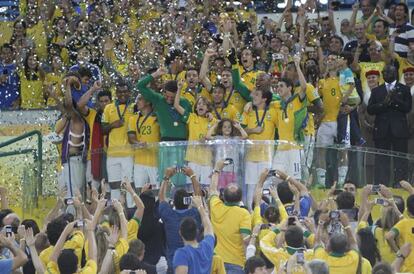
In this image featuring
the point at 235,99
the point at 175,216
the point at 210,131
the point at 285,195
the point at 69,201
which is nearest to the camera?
the point at 175,216

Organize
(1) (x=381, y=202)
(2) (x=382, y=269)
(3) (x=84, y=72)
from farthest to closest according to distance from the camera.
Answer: (3) (x=84, y=72), (1) (x=381, y=202), (2) (x=382, y=269)

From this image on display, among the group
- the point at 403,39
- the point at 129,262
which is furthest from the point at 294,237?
the point at 403,39

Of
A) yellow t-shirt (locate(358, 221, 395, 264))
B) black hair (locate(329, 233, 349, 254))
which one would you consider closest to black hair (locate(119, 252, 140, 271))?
black hair (locate(329, 233, 349, 254))

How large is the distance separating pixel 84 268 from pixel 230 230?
224cm

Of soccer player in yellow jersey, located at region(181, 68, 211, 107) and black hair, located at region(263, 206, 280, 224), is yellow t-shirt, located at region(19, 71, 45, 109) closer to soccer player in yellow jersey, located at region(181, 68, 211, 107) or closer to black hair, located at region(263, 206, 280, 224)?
soccer player in yellow jersey, located at region(181, 68, 211, 107)

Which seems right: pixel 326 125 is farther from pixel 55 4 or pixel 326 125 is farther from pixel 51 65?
pixel 55 4

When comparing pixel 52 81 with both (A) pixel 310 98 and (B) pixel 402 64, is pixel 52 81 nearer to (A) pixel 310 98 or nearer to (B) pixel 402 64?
(A) pixel 310 98

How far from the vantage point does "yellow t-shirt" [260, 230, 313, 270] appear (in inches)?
614

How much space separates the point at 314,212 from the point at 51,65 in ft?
30.8

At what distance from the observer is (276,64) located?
80.0 feet

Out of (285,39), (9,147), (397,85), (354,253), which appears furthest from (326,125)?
(354,253)

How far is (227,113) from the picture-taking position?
2167 centimetres

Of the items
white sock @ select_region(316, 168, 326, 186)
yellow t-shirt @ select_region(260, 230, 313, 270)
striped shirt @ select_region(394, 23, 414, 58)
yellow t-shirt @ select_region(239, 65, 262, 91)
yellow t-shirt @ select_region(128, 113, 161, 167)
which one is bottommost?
yellow t-shirt @ select_region(260, 230, 313, 270)

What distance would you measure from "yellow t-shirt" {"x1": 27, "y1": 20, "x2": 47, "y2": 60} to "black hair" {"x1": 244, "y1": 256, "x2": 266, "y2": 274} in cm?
1196
